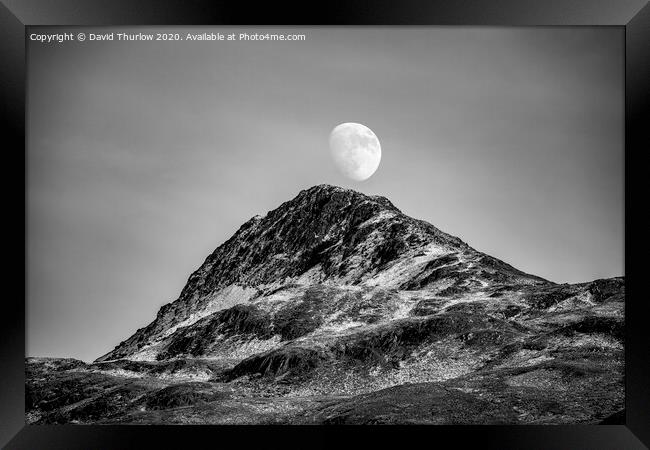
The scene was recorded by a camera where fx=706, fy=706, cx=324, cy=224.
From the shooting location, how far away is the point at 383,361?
89812 millimetres

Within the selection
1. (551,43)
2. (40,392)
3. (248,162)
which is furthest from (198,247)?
(551,43)

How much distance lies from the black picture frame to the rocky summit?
256cm

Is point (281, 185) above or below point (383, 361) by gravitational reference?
above

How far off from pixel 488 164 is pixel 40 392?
3764 cm

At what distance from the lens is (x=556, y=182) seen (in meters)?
45.9

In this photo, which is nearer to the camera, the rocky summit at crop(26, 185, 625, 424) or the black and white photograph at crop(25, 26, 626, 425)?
the black and white photograph at crop(25, 26, 626, 425)

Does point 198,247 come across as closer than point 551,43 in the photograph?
No

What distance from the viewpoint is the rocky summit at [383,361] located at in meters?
50.3

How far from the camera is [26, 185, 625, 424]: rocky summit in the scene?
165ft
